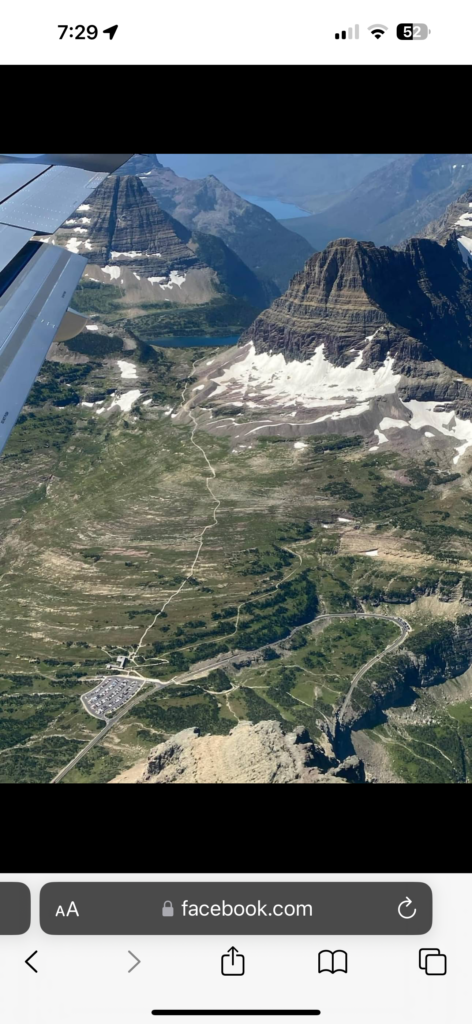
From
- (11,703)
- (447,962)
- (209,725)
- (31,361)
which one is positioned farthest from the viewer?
(11,703)

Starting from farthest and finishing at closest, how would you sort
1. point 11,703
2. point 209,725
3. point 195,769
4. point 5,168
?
point 11,703, point 209,725, point 195,769, point 5,168

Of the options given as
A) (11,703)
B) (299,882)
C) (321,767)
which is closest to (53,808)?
(299,882)

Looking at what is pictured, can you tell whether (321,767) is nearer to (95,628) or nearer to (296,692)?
(296,692)

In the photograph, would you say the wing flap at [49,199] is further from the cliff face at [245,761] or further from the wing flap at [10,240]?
the cliff face at [245,761]

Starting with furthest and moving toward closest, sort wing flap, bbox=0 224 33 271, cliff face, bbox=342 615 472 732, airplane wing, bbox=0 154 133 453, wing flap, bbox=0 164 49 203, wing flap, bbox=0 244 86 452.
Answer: cliff face, bbox=342 615 472 732, wing flap, bbox=0 164 49 203, wing flap, bbox=0 224 33 271, airplane wing, bbox=0 154 133 453, wing flap, bbox=0 244 86 452

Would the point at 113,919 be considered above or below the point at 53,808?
below
